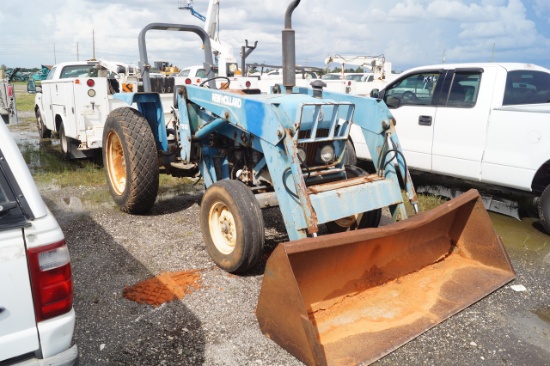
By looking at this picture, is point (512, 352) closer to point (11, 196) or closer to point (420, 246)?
point (420, 246)

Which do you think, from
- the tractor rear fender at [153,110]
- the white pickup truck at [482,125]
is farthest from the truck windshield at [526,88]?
the tractor rear fender at [153,110]

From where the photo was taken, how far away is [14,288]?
1840 millimetres

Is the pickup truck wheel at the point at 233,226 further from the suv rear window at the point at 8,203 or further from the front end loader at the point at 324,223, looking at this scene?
the suv rear window at the point at 8,203

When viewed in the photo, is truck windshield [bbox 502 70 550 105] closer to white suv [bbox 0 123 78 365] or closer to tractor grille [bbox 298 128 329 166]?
tractor grille [bbox 298 128 329 166]

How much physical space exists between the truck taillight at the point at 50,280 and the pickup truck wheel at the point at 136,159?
3.25 metres

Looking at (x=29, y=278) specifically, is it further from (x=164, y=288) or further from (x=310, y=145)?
(x=310, y=145)

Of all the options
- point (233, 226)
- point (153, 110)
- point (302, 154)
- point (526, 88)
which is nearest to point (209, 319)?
point (233, 226)

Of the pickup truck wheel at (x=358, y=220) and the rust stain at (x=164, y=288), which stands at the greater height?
the pickup truck wheel at (x=358, y=220)

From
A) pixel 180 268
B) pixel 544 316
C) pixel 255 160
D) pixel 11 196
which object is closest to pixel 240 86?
pixel 255 160

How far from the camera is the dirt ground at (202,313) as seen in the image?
3.10 m

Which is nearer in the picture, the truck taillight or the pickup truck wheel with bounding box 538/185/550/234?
the truck taillight

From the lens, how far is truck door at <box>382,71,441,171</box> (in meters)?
6.44

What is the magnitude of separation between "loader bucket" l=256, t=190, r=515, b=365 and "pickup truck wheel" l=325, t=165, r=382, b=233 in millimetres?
587

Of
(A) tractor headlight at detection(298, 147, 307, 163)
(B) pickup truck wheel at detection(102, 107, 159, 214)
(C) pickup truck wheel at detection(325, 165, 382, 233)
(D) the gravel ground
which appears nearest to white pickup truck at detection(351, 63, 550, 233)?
(D) the gravel ground
